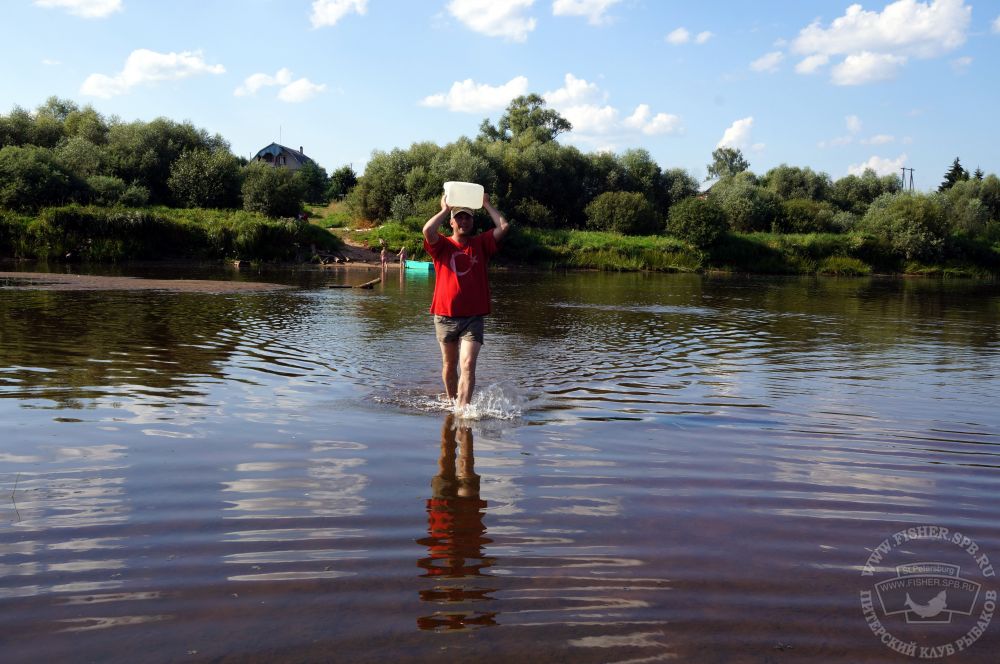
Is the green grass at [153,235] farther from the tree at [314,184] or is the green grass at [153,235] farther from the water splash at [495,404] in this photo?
the water splash at [495,404]

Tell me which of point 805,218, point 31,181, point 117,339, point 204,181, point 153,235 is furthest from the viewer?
point 805,218

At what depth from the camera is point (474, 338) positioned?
827 centimetres

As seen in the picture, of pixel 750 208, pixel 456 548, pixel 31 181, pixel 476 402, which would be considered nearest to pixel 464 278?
pixel 476 402

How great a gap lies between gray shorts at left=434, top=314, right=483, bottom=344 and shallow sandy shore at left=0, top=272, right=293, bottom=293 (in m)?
19.1

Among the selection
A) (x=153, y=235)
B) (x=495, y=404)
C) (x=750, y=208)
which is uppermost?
(x=750, y=208)

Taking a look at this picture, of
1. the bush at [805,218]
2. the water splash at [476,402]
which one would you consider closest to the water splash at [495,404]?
the water splash at [476,402]

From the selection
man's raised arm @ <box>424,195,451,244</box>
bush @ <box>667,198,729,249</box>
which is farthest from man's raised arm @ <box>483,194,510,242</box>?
bush @ <box>667,198,729,249</box>

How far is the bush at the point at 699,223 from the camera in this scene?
6297 cm

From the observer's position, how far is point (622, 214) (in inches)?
2746

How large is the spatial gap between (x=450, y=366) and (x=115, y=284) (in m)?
22.2

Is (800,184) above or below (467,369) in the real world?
above

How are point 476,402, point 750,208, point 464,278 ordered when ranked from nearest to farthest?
point 464,278 → point 476,402 → point 750,208

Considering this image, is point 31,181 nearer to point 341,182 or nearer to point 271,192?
point 271,192

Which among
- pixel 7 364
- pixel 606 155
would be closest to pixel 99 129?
pixel 606 155
